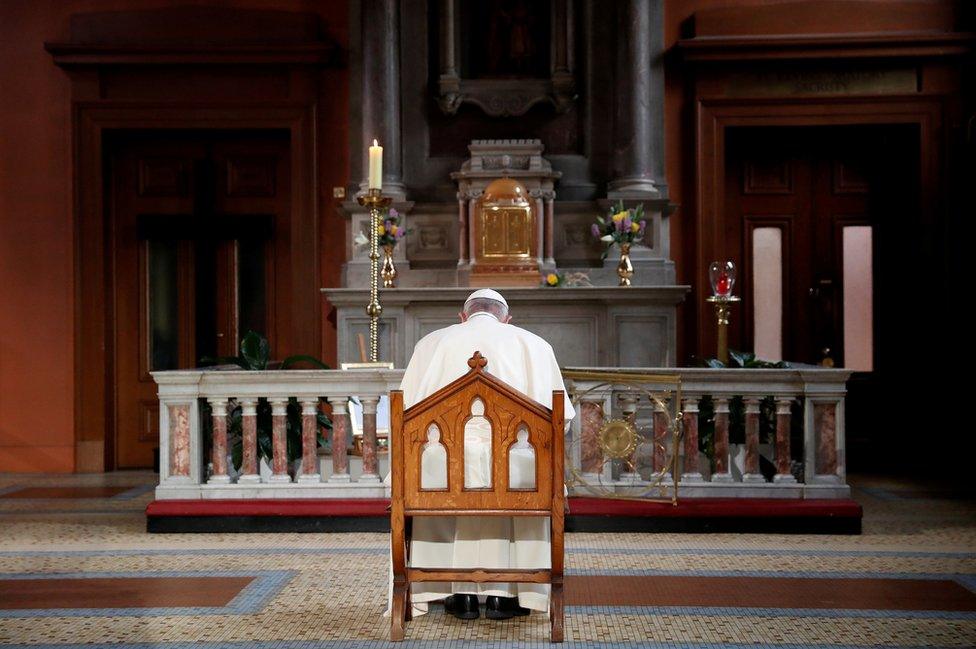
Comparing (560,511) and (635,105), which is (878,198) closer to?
(635,105)

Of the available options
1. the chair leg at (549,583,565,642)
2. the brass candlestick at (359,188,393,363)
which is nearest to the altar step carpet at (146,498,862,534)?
the brass candlestick at (359,188,393,363)

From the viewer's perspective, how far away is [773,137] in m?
9.19

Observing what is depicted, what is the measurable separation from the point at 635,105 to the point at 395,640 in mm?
5924

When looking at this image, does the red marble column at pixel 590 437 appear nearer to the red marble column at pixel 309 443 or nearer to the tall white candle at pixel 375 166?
the red marble column at pixel 309 443

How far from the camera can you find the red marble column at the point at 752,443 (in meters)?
5.59

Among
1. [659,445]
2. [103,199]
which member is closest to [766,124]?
[659,445]

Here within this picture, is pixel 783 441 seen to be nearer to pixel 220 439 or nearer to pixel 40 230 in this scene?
pixel 220 439

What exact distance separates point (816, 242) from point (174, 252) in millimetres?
5927

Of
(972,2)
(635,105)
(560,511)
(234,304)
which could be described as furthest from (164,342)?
(972,2)

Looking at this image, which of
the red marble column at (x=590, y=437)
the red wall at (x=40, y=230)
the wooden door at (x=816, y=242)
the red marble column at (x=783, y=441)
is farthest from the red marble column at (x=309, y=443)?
the wooden door at (x=816, y=242)

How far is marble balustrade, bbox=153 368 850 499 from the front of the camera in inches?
220

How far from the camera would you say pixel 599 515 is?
5.54m

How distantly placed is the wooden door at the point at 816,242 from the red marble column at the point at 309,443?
15.4ft

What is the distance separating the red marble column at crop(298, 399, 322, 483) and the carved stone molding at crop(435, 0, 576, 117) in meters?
3.86
